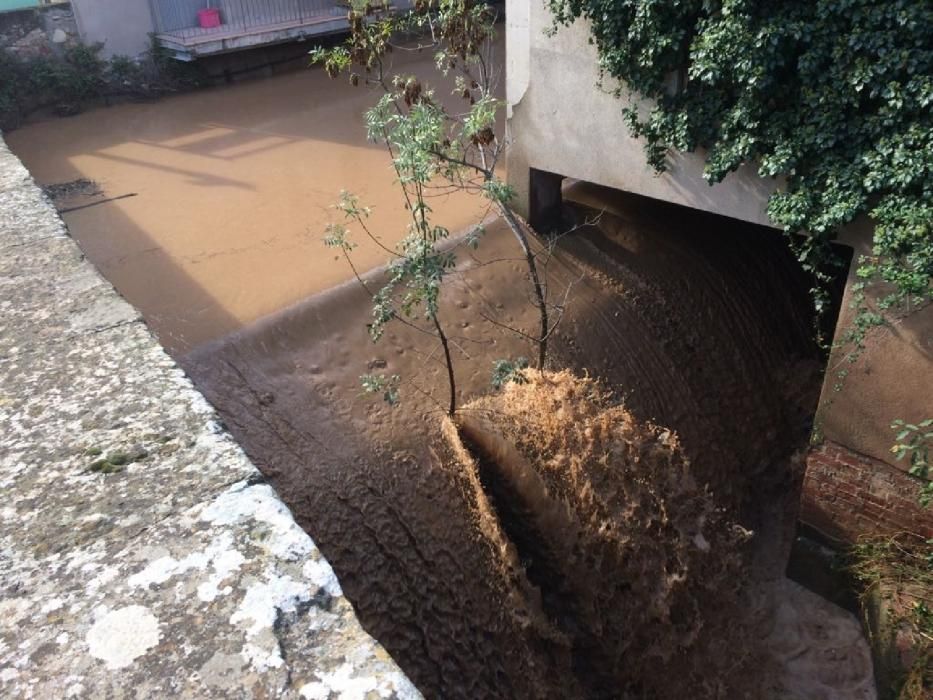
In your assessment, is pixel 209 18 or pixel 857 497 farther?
pixel 209 18

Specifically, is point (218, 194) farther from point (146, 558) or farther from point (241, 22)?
point (146, 558)

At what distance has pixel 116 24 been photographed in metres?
10.8

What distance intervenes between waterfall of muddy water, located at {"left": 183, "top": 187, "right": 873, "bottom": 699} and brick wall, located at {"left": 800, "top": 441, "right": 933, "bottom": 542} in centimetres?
62

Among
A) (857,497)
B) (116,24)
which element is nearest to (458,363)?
(857,497)

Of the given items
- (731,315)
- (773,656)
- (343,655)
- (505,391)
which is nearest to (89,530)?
(343,655)

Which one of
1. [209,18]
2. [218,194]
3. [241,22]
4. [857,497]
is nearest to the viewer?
[857,497]

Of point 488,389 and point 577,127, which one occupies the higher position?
point 577,127

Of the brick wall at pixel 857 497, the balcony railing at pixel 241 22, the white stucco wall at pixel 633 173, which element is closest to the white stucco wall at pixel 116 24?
the balcony railing at pixel 241 22

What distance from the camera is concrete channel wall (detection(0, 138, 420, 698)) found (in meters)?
1.32

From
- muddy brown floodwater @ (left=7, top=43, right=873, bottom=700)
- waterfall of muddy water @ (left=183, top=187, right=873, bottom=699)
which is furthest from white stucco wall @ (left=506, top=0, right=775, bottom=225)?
waterfall of muddy water @ (left=183, top=187, right=873, bottom=699)

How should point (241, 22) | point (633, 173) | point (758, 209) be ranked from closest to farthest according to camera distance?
point (758, 209), point (633, 173), point (241, 22)

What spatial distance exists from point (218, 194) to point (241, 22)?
18.8ft

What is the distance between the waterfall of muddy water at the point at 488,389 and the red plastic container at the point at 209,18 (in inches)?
298

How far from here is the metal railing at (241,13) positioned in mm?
11320
